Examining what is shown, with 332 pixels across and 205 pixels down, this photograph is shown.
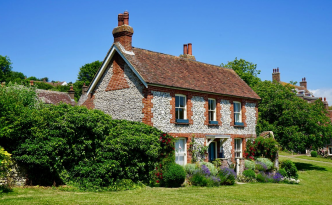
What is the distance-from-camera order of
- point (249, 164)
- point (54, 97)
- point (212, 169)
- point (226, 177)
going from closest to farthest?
1. point (226, 177)
2. point (212, 169)
3. point (249, 164)
4. point (54, 97)

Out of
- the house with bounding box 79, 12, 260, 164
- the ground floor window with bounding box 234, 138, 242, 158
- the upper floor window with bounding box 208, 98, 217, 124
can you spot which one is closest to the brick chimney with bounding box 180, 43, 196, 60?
the house with bounding box 79, 12, 260, 164

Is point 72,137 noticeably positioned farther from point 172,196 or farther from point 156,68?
point 156,68

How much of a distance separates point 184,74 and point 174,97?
3.11m

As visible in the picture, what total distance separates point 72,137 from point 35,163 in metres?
2.09

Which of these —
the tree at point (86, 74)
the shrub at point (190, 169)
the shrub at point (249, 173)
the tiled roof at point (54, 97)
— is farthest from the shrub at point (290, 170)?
the tree at point (86, 74)

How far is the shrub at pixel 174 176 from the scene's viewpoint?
18.4 m

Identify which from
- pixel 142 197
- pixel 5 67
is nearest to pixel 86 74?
pixel 5 67

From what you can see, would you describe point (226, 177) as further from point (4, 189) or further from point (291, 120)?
point (291, 120)

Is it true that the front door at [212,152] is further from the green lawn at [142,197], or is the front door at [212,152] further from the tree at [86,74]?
the tree at [86,74]

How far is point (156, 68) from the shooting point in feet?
73.7

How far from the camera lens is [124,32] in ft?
72.9

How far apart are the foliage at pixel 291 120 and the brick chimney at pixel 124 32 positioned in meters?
18.0

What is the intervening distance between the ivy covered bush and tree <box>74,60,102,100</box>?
46.9 meters

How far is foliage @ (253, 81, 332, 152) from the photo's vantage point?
3331 cm
